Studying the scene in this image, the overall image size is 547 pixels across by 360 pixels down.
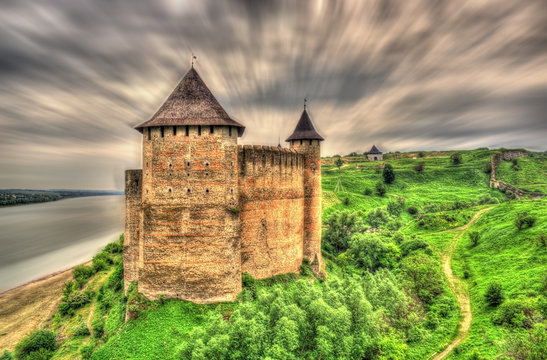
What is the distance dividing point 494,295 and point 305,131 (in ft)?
77.2

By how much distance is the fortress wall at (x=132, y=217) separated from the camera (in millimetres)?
26297

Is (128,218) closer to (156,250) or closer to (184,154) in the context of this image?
(156,250)

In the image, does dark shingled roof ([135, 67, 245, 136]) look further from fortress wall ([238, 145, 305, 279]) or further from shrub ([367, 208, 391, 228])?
shrub ([367, 208, 391, 228])

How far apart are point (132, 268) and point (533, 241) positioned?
43.7 m

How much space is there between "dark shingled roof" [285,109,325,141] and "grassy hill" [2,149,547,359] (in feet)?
46.6

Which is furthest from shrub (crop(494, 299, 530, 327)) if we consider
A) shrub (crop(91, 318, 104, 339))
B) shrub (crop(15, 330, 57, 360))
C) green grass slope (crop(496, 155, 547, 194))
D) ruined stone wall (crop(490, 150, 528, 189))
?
ruined stone wall (crop(490, 150, 528, 189))

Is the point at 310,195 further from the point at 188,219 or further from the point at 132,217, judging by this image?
the point at 132,217

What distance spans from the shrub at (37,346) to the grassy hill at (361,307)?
17.7 inches

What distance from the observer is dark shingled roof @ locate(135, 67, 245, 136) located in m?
21.5

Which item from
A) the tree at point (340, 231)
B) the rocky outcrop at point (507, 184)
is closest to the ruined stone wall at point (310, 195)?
the tree at point (340, 231)


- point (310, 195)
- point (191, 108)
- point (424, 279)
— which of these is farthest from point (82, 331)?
point (424, 279)

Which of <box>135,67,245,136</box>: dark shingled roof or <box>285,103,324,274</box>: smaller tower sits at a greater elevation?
<box>135,67,245,136</box>: dark shingled roof

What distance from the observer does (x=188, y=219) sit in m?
21.5

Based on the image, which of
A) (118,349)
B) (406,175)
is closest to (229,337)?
(118,349)
